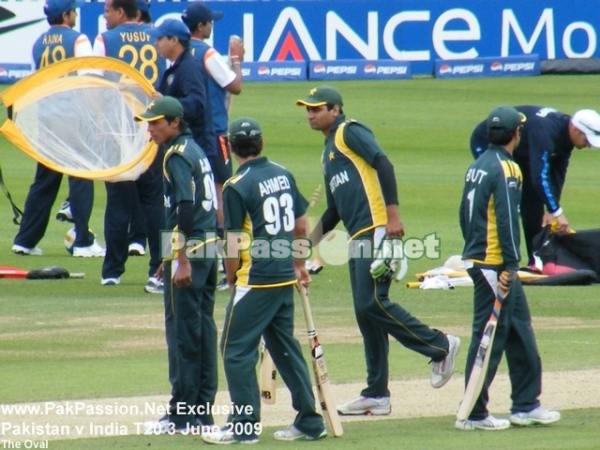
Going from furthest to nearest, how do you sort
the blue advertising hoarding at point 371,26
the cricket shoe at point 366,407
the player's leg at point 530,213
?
the blue advertising hoarding at point 371,26 → the player's leg at point 530,213 → the cricket shoe at point 366,407

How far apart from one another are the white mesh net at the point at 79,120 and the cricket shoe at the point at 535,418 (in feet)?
21.6

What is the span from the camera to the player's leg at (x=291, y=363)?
8.25 metres

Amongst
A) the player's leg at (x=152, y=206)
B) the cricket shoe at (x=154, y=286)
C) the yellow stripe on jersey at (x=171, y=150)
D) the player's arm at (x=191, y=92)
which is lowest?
the cricket shoe at (x=154, y=286)

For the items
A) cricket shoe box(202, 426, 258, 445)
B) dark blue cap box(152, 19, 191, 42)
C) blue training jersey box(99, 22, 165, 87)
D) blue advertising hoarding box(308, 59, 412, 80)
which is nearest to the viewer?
cricket shoe box(202, 426, 258, 445)

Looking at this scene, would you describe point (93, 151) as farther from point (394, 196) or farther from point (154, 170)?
point (394, 196)

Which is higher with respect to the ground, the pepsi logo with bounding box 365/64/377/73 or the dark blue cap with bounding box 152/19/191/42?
the dark blue cap with bounding box 152/19/191/42

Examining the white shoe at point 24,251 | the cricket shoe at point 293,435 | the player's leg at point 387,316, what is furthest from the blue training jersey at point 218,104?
the cricket shoe at point 293,435

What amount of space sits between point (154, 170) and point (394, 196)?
4943 mm

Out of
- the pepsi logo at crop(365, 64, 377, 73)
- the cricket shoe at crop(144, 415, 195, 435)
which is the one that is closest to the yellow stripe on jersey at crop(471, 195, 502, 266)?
the cricket shoe at crop(144, 415, 195, 435)

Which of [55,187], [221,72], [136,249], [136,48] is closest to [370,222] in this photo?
[221,72]

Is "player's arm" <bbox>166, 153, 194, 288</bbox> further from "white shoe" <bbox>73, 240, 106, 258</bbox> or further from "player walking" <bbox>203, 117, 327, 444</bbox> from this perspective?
"white shoe" <bbox>73, 240, 106, 258</bbox>

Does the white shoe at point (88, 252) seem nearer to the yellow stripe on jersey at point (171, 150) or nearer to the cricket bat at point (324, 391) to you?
the yellow stripe on jersey at point (171, 150)

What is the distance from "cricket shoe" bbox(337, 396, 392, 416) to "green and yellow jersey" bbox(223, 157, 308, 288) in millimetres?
1307

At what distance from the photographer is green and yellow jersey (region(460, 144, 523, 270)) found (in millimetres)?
8500
